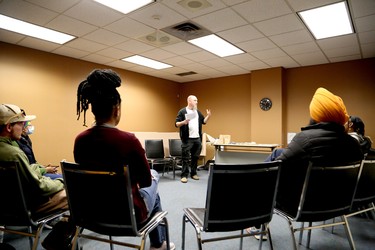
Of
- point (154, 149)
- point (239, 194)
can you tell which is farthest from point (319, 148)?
point (154, 149)

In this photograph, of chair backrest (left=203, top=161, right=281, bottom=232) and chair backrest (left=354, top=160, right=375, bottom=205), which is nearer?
chair backrest (left=203, top=161, right=281, bottom=232)

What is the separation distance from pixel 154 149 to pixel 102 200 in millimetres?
4434

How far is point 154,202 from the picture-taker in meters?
1.62

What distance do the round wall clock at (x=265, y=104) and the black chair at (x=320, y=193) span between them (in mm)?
4412

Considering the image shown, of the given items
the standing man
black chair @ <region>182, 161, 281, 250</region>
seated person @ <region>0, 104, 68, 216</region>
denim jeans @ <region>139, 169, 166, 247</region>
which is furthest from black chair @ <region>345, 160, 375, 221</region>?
the standing man

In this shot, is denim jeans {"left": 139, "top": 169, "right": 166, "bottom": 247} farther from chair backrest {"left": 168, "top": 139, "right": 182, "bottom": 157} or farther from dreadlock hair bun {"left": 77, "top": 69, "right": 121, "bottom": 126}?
chair backrest {"left": 168, "top": 139, "right": 182, "bottom": 157}

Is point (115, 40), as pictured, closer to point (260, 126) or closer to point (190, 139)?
point (190, 139)

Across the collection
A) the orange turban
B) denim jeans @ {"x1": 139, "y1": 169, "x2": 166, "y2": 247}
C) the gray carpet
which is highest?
the orange turban

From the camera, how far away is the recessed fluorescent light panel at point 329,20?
9.84ft

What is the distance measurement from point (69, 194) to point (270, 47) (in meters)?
4.18

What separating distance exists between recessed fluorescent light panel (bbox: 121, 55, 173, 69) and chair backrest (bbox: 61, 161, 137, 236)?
414 centimetres

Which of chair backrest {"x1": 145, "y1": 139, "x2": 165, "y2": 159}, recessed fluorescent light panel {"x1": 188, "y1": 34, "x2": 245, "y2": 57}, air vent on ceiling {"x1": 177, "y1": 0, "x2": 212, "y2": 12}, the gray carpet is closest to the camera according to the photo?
the gray carpet

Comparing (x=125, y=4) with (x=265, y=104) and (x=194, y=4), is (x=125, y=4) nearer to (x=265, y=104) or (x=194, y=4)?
(x=194, y=4)

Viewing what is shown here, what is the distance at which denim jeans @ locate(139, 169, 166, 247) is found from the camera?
1.51 meters
